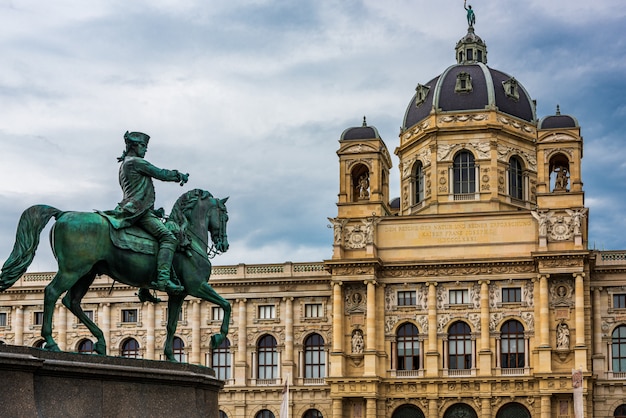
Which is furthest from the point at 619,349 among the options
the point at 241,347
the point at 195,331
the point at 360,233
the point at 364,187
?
the point at 195,331

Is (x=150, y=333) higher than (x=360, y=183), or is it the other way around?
(x=360, y=183)

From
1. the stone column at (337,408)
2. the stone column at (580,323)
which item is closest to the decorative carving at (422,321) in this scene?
the stone column at (337,408)

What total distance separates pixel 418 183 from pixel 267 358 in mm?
14828

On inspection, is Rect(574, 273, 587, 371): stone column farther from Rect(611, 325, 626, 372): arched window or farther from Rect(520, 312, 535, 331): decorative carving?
Rect(611, 325, 626, 372): arched window

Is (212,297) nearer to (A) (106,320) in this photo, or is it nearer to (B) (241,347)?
(B) (241,347)

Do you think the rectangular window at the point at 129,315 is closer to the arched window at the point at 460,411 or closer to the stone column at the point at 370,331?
the stone column at the point at 370,331

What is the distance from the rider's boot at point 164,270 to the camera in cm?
1936

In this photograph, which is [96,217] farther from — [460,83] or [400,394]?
[460,83]

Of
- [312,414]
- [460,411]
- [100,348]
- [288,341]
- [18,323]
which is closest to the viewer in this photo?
[100,348]

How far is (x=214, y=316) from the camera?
2645 inches

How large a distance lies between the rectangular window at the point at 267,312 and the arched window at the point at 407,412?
9896 mm

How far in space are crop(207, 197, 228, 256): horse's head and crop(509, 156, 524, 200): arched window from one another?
4812cm

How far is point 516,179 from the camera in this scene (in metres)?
68.4

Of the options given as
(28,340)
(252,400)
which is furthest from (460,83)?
(28,340)
